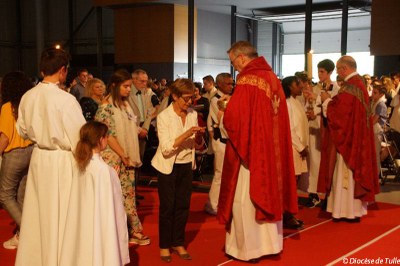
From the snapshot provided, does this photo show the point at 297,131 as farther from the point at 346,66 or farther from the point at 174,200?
the point at 174,200

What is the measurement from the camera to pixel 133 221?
17.5ft

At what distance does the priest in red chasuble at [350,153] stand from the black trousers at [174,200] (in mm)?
2347

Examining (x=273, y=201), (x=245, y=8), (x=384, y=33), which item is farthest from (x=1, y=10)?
(x=273, y=201)

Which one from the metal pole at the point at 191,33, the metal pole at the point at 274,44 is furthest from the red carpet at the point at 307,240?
the metal pole at the point at 274,44

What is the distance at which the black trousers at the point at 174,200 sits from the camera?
4.68 meters

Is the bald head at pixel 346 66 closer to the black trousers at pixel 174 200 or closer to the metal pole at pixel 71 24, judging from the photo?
the black trousers at pixel 174 200

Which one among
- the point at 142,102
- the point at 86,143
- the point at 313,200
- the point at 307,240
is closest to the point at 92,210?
the point at 86,143

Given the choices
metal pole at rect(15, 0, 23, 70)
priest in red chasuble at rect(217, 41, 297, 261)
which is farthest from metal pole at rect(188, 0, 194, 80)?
metal pole at rect(15, 0, 23, 70)

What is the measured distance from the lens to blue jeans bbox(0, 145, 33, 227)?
16.7ft

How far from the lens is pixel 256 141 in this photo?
4.69 metres

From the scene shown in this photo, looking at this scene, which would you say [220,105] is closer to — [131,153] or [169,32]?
[131,153]

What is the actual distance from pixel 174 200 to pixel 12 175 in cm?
169

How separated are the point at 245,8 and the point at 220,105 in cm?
1118

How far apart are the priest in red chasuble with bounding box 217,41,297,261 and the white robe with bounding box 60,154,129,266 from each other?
1442 mm
